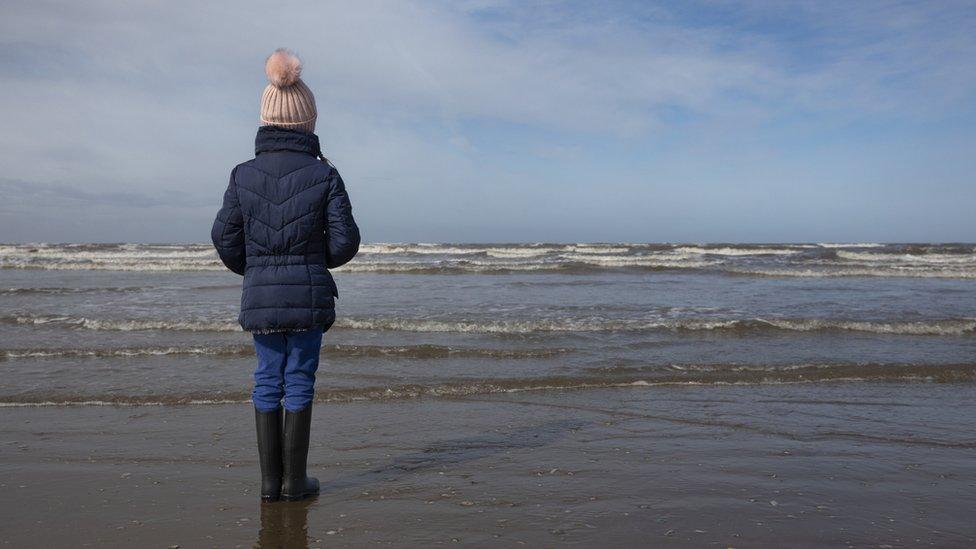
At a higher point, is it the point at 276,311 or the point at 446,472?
the point at 276,311

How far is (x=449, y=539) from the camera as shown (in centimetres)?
321

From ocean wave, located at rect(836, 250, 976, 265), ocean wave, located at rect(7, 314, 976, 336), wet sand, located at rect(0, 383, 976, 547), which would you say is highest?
ocean wave, located at rect(836, 250, 976, 265)

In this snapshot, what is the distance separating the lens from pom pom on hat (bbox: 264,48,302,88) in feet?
10.8

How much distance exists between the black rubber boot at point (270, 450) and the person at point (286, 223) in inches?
15.7

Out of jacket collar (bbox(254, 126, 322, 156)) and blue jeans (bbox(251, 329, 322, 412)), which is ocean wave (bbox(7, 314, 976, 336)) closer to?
blue jeans (bbox(251, 329, 322, 412))

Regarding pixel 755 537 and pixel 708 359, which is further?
pixel 708 359

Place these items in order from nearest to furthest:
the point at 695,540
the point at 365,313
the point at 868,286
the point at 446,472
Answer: the point at 695,540 < the point at 446,472 < the point at 365,313 < the point at 868,286

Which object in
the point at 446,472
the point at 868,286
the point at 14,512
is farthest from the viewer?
the point at 868,286

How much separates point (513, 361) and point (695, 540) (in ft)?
16.9

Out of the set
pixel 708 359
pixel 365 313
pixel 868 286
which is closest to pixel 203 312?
pixel 365 313

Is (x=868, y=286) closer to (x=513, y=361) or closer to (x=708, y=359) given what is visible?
(x=708, y=359)

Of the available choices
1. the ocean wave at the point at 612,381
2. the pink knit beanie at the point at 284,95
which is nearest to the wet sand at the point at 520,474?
the ocean wave at the point at 612,381

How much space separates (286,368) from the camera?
11.5ft

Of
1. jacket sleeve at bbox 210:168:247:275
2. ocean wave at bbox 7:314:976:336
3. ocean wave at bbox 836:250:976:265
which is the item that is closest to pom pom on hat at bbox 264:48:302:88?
jacket sleeve at bbox 210:168:247:275
